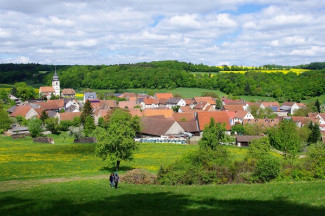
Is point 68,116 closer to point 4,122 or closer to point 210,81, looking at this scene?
point 4,122

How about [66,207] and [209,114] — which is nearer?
[66,207]

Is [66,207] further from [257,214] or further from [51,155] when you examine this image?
[51,155]

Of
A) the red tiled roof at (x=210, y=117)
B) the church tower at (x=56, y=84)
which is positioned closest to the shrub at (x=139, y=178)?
the red tiled roof at (x=210, y=117)

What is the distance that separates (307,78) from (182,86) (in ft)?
192

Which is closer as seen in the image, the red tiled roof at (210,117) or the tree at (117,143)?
the tree at (117,143)

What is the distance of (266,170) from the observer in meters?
22.6

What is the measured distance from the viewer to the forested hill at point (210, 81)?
447 ft

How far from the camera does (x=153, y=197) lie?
15.2 metres

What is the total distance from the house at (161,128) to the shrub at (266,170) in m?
41.3

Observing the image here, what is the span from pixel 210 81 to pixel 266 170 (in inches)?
5396

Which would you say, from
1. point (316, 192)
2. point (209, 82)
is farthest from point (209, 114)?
point (209, 82)

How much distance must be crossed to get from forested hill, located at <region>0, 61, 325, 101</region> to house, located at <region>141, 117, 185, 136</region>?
82.1 metres

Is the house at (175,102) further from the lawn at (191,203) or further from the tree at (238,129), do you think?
the lawn at (191,203)

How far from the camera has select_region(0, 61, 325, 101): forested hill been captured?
136 m
